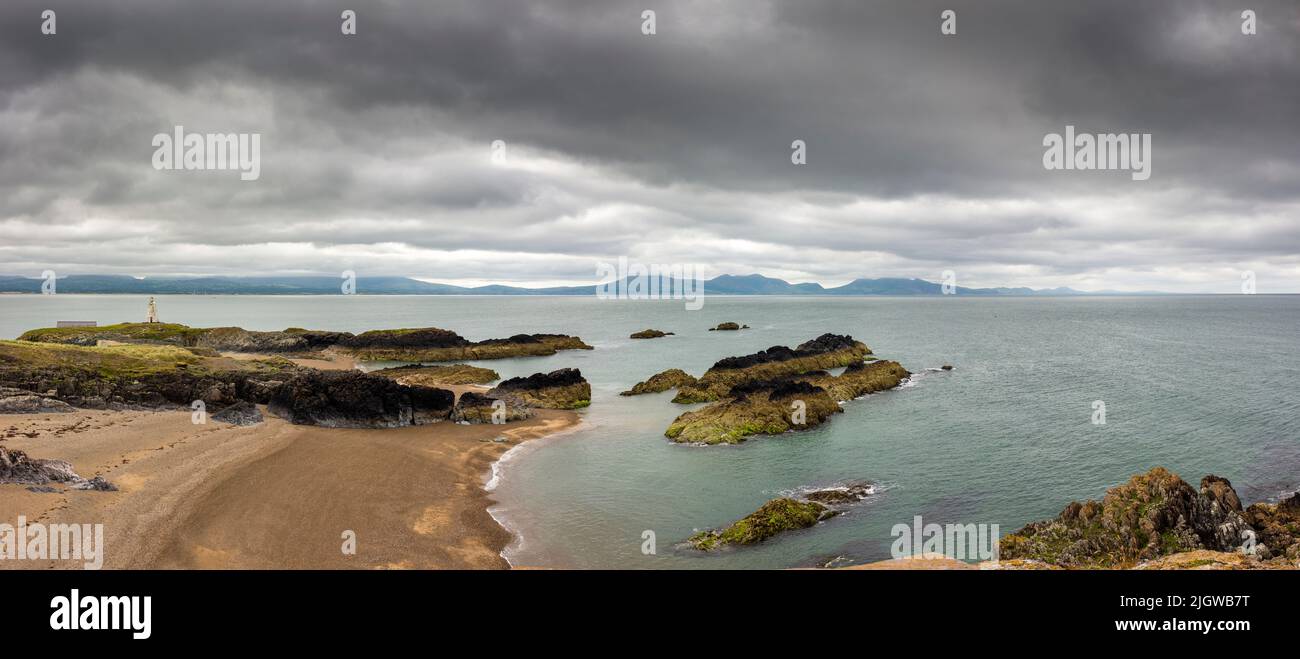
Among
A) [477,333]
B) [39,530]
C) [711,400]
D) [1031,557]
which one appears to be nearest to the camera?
[39,530]

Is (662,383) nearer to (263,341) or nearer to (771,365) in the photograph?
(771,365)

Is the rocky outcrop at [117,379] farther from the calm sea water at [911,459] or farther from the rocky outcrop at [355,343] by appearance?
the rocky outcrop at [355,343]

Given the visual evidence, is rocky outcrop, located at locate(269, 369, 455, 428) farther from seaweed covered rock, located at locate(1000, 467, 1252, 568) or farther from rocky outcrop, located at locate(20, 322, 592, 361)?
rocky outcrop, located at locate(20, 322, 592, 361)

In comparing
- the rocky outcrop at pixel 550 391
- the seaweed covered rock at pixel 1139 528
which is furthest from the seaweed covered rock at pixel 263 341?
the seaweed covered rock at pixel 1139 528

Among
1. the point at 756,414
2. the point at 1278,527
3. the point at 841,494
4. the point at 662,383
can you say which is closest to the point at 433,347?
the point at 662,383

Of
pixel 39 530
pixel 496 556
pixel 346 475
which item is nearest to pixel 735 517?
pixel 496 556
